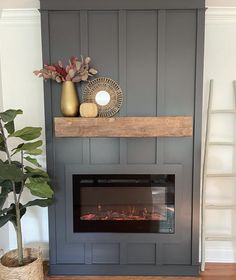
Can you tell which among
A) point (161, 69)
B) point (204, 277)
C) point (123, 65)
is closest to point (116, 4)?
point (123, 65)

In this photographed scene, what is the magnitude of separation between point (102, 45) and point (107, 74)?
23 centimetres

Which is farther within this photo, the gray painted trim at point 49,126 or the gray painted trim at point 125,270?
the gray painted trim at point 125,270

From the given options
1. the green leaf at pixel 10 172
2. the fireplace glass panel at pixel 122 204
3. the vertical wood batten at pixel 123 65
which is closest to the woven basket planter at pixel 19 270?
the fireplace glass panel at pixel 122 204

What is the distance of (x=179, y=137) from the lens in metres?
2.43

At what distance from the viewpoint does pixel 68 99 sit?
90.7 inches

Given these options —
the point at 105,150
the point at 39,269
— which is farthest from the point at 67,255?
the point at 105,150

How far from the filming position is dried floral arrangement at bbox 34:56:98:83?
228cm

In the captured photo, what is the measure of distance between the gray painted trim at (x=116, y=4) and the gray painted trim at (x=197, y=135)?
146 mm

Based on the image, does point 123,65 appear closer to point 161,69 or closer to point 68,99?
point 161,69

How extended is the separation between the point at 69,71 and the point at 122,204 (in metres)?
1.20

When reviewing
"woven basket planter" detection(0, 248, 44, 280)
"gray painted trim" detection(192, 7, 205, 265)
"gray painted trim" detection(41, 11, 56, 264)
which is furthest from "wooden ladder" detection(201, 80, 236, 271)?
"woven basket planter" detection(0, 248, 44, 280)

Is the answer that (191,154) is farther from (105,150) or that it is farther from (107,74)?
(107,74)

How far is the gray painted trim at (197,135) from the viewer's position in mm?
2322

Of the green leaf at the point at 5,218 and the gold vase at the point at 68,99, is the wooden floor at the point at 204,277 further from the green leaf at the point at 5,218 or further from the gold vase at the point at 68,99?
the gold vase at the point at 68,99
